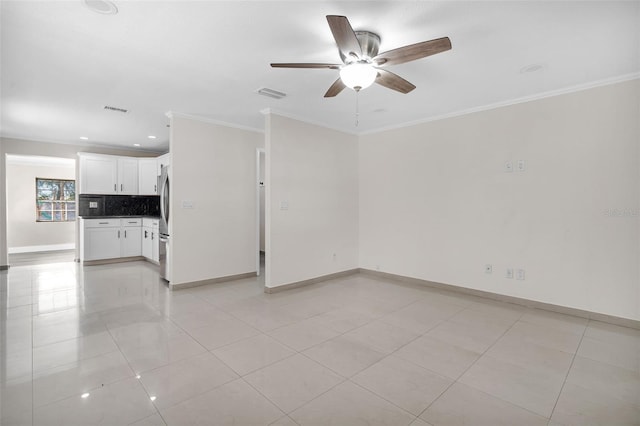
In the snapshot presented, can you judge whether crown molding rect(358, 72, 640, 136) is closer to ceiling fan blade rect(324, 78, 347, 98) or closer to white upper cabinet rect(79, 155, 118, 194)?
ceiling fan blade rect(324, 78, 347, 98)

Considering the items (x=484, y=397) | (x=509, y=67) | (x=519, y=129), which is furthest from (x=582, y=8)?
(x=484, y=397)

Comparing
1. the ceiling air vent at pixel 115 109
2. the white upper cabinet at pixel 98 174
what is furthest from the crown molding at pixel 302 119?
the white upper cabinet at pixel 98 174

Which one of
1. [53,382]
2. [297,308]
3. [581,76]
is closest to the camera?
[53,382]

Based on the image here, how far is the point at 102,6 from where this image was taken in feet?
6.52

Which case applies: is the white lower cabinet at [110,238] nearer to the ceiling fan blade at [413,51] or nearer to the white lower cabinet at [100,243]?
the white lower cabinet at [100,243]

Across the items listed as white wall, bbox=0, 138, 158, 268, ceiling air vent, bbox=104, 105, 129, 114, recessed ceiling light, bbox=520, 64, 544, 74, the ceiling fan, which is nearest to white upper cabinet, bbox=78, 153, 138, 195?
white wall, bbox=0, 138, 158, 268

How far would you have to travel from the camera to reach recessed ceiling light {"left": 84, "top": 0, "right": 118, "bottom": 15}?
195 centimetres

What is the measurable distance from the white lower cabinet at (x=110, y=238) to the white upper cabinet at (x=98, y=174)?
665 millimetres

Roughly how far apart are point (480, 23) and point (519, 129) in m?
2.04

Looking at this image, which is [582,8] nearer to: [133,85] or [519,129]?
[519,129]

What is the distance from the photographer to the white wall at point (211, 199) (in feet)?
14.5

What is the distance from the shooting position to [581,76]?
3.09 m

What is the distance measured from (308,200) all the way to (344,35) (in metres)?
2.99

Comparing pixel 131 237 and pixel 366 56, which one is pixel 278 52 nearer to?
pixel 366 56
